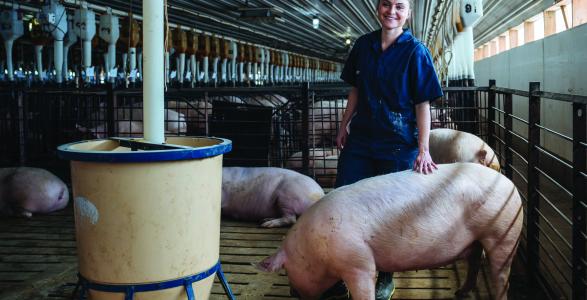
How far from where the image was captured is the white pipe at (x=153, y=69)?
7.35 feet

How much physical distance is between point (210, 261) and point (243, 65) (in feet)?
45.7

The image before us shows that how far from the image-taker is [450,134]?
16.9 ft

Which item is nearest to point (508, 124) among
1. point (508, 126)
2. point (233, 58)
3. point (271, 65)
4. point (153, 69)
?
point (508, 126)

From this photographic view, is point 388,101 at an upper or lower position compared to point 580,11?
lower

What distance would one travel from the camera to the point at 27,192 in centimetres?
518

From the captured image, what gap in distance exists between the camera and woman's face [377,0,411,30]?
113 inches

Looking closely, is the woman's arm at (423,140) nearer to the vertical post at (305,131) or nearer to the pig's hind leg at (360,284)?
the pig's hind leg at (360,284)

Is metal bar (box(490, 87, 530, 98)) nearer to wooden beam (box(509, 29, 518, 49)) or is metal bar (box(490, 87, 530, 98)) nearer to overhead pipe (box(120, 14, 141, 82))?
overhead pipe (box(120, 14, 141, 82))

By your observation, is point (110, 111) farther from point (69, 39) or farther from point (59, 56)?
point (69, 39)

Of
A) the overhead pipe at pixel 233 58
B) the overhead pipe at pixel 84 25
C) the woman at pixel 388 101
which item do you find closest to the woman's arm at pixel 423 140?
the woman at pixel 388 101

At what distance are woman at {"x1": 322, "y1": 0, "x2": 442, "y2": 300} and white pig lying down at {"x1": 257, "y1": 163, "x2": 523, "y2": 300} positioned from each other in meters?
0.22

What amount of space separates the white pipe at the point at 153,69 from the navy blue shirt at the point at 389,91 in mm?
1211

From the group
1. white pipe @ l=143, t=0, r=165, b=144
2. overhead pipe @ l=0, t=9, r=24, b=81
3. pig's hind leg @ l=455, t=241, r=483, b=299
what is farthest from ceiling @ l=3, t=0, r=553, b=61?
white pipe @ l=143, t=0, r=165, b=144

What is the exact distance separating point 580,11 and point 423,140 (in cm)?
911
